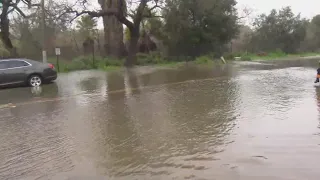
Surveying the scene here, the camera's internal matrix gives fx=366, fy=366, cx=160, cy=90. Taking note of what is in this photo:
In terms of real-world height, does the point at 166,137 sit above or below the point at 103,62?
below

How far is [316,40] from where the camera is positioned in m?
54.0

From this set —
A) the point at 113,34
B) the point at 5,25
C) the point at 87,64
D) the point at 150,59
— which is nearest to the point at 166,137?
the point at 87,64

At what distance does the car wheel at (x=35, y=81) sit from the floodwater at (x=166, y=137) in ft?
18.0

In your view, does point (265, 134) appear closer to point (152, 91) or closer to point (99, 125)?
point (99, 125)

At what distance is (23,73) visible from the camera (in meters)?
17.0

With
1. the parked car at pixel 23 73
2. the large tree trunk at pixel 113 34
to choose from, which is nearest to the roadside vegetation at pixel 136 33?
the large tree trunk at pixel 113 34

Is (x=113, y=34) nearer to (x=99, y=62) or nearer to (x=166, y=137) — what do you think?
(x=99, y=62)

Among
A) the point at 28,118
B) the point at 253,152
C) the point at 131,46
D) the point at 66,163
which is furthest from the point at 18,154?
the point at 131,46

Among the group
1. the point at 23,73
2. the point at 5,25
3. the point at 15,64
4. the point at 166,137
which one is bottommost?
the point at 166,137

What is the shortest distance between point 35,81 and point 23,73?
647mm

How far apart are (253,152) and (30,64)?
14.0m

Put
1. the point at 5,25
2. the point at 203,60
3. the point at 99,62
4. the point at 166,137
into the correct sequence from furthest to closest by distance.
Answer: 1. the point at 5,25
2. the point at 203,60
3. the point at 99,62
4. the point at 166,137

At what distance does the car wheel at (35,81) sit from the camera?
17109 mm

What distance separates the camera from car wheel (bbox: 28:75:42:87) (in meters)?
17.1
